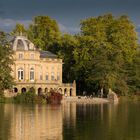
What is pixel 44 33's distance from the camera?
103312 millimetres

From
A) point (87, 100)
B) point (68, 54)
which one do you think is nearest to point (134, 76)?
point (68, 54)

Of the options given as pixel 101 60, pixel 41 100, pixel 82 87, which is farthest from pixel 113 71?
pixel 41 100

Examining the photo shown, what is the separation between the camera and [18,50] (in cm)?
8875

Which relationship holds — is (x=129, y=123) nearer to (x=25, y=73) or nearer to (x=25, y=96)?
(x=25, y=96)

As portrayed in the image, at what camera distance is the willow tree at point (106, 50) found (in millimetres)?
88375

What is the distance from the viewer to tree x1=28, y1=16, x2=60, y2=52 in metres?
101

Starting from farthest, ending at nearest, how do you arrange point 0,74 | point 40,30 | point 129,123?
point 40,30 < point 0,74 < point 129,123

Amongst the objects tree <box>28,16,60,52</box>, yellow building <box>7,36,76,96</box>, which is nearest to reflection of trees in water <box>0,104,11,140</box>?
yellow building <box>7,36,76,96</box>

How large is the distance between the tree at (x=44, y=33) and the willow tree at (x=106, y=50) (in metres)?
7.24

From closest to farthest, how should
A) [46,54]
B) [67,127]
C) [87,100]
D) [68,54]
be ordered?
[67,127]
[87,100]
[46,54]
[68,54]

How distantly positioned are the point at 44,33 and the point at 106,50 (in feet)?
54.9

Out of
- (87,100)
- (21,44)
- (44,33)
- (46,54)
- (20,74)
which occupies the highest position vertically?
(44,33)

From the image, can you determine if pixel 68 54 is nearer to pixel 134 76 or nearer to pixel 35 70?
pixel 35 70

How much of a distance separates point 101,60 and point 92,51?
5.15 metres
